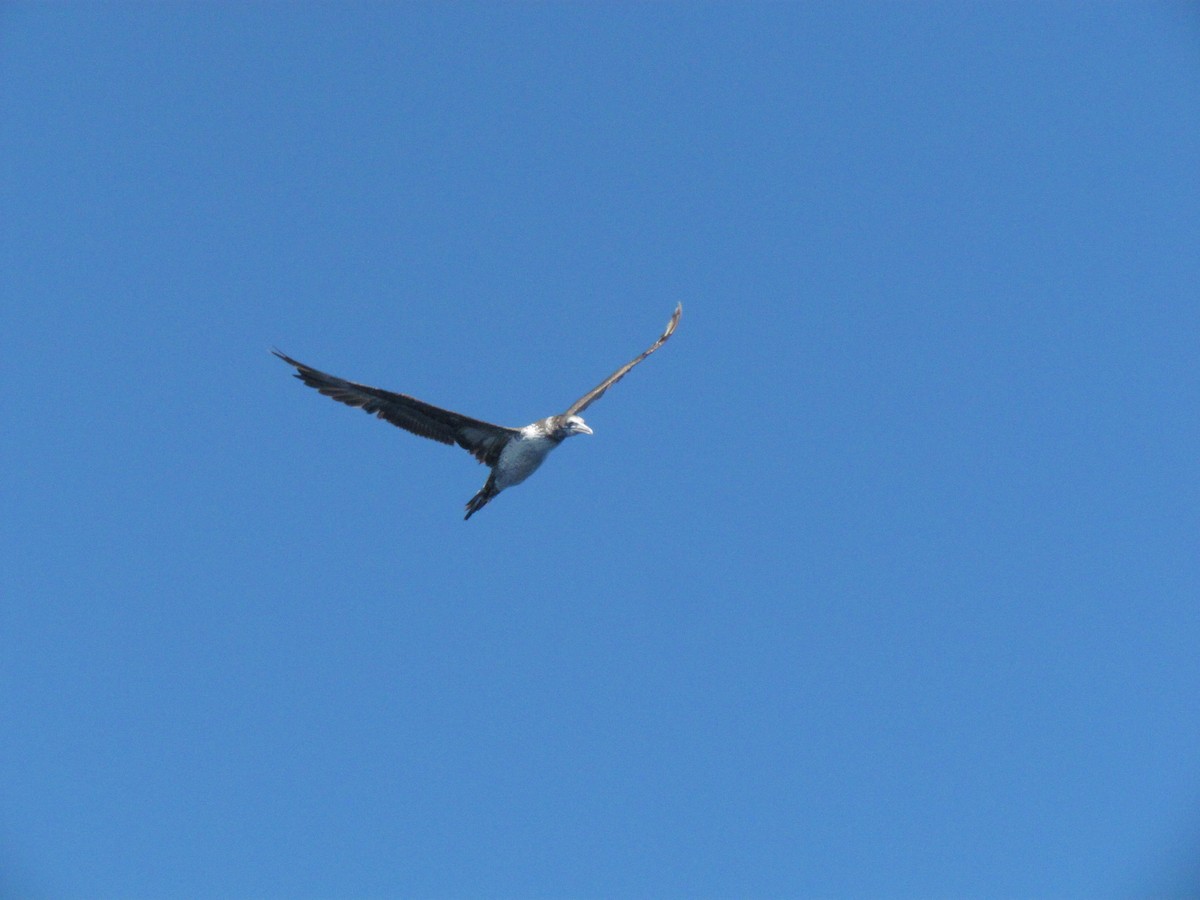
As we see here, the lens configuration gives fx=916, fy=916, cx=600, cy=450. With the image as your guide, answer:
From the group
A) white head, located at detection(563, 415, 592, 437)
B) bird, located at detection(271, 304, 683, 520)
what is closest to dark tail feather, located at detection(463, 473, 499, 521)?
bird, located at detection(271, 304, 683, 520)

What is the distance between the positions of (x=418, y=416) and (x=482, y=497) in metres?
3.00

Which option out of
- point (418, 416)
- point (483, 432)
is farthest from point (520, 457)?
point (418, 416)

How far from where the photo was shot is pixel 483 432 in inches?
1024

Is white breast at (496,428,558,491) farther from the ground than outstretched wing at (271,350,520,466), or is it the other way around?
outstretched wing at (271,350,520,466)

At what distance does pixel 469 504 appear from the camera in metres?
26.7

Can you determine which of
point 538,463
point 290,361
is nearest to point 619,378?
point 538,463

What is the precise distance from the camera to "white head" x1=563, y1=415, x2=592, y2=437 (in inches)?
1031

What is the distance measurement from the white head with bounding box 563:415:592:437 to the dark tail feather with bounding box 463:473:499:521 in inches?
99.8

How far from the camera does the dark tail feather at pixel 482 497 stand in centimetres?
2650

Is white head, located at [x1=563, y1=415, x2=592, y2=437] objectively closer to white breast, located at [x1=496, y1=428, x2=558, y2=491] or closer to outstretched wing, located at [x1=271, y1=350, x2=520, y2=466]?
white breast, located at [x1=496, y1=428, x2=558, y2=491]

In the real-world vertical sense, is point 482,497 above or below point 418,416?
below

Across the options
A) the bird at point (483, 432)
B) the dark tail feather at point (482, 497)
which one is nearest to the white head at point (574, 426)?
the bird at point (483, 432)

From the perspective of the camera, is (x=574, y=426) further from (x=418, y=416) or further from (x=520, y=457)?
(x=418, y=416)

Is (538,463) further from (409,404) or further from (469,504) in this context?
(409,404)
